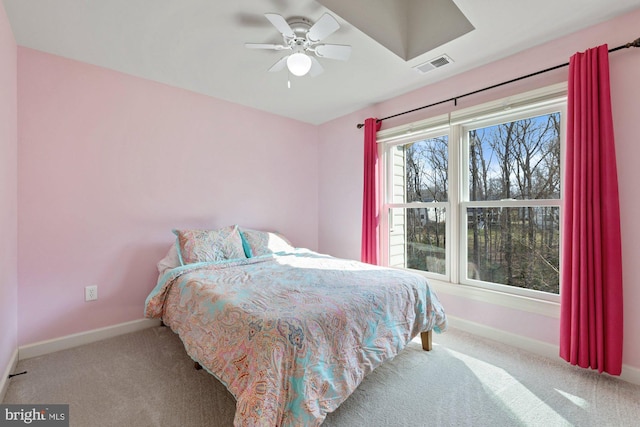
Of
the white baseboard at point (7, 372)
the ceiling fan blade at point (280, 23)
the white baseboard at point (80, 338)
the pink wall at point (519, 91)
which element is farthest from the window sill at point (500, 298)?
the white baseboard at point (7, 372)

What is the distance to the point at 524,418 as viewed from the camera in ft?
5.11

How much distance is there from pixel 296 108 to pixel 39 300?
3.08m

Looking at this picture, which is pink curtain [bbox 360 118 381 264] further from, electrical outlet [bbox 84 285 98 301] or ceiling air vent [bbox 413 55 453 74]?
electrical outlet [bbox 84 285 98 301]

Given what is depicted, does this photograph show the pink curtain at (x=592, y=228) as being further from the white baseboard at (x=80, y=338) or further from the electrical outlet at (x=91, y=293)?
the electrical outlet at (x=91, y=293)

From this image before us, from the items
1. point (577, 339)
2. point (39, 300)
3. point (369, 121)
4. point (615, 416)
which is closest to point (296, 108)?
point (369, 121)

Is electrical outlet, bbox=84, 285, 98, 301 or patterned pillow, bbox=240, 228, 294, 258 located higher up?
patterned pillow, bbox=240, 228, 294, 258

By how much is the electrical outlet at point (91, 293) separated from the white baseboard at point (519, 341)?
327 centimetres

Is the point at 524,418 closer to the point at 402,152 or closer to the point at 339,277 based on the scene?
the point at 339,277

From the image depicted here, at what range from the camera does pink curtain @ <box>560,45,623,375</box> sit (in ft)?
6.03

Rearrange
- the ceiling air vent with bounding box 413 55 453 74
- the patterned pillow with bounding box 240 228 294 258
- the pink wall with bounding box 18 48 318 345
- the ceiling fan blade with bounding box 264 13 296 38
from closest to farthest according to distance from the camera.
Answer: the ceiling fan blade with bounding box 264 13 296 38 < the pink wall with bounding box 18 48 318 345 < the ceiling air vent with bounding box 413 55 453 74 < the patterned pillow with bounding box 240 228 294 258

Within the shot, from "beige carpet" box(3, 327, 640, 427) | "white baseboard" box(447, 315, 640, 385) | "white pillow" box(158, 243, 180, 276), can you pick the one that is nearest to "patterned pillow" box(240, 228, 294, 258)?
"white pillow" box(158, 243, 180, 276)

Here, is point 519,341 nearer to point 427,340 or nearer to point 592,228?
point 427,340

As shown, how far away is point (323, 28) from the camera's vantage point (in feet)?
5.78

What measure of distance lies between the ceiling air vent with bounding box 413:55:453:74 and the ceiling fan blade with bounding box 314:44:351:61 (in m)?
0.86
